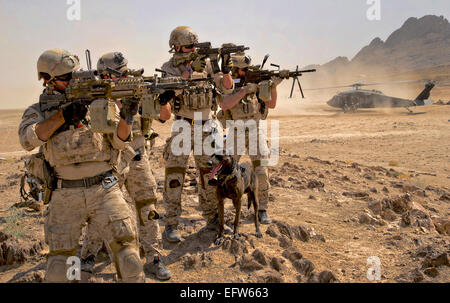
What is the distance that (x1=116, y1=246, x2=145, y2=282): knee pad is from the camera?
3.36m

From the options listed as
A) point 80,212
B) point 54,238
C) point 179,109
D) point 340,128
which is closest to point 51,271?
point 54,238

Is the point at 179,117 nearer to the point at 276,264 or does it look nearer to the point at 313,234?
the point at 276,264

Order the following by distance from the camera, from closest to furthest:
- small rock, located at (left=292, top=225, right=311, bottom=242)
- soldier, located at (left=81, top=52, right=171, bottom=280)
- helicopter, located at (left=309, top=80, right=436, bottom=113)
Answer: soldier, located at (left=81, top=52, right=171, bottom=280) → small rock, located at (left=292, top=225, right=311, bottom=242) → helicopter, located at (left=309, top=80, right=436, bottom=113)

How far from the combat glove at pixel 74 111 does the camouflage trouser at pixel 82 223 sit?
0.69 metres

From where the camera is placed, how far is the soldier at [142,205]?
4.59 m

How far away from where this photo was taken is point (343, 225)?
20.9ft

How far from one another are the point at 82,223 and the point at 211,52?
339 centimetres

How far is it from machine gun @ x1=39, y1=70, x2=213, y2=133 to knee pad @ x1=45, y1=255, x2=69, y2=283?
1263 mm

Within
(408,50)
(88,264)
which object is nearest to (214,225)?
(88,264)

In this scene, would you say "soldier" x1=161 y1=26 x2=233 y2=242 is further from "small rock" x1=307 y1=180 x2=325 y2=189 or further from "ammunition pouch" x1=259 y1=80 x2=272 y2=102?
"small rock" x1=307 y1=180 x2=325 y2=189

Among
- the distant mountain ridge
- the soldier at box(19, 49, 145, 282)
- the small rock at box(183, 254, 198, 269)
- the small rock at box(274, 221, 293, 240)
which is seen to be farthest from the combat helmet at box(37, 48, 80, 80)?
the distant mountain ridge

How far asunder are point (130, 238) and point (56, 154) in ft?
3.50

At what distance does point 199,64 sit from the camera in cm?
562

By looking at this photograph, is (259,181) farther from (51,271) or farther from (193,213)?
(51,271)
